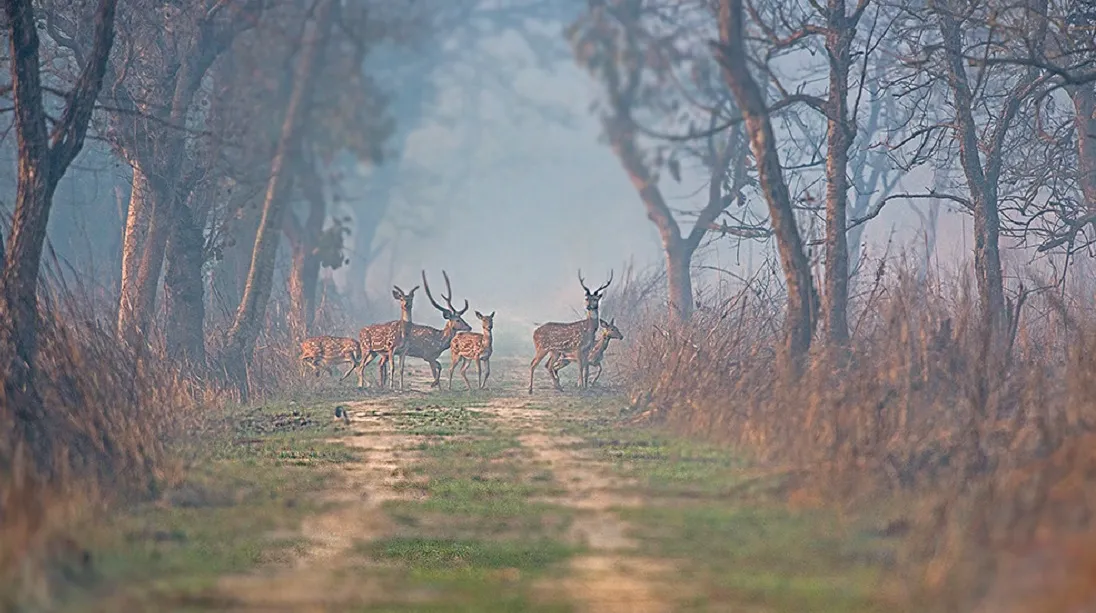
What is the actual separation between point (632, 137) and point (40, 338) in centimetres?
1413

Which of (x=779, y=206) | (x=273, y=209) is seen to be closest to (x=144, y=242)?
(x=273, y=209)

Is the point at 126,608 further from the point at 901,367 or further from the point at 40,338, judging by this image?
the point at 901,367

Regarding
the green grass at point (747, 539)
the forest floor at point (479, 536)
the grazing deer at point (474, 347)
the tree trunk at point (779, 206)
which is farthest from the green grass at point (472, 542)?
the grazing deer at point (474, 347)

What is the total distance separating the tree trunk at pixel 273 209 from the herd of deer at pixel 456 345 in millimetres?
1854

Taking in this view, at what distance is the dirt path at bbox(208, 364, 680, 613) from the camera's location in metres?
6.04

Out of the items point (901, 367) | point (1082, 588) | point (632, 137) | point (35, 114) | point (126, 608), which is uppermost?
point (632, 137)

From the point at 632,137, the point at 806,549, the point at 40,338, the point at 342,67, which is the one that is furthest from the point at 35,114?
the point at 632,137

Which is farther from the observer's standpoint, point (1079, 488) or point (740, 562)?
point (740, 562)

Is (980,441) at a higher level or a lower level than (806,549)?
higher

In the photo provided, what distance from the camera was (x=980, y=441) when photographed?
732cm

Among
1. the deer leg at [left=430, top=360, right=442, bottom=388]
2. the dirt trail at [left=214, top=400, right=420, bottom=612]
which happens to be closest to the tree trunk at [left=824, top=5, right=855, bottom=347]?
the dirt trail at [left=214, top=400, right=420, bottom=612]

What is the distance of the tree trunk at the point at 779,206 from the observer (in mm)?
11531

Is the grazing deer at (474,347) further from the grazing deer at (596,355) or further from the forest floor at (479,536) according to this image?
the forest floor at (479,536)

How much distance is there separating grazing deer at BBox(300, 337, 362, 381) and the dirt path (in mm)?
7938
